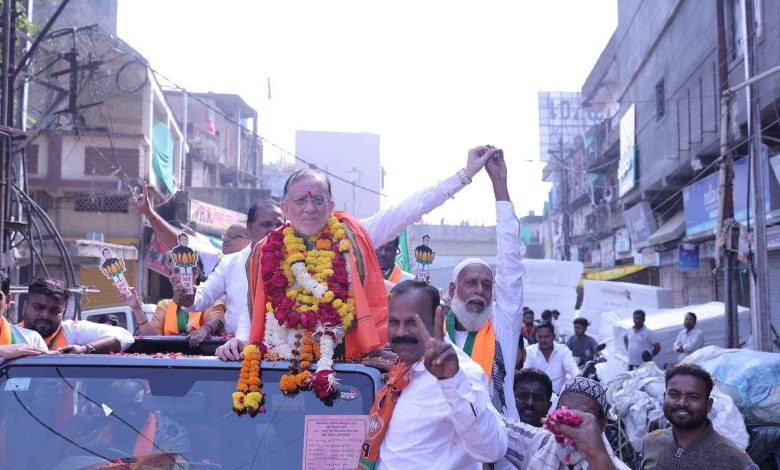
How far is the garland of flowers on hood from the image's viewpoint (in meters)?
3.62

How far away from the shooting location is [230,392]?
338 centimetres

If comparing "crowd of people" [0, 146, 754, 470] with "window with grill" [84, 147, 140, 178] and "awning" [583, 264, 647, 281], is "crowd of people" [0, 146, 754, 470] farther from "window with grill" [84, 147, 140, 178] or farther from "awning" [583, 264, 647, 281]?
"awning" [583, 264, 647, 281]

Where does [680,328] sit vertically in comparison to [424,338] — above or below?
below

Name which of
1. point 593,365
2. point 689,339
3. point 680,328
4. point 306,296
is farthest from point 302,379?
point 680,328

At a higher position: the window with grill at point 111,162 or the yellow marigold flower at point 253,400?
the window with grill at point 111,162

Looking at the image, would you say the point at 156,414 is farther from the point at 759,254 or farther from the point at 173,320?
the point at 759,254

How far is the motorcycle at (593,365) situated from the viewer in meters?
12.3

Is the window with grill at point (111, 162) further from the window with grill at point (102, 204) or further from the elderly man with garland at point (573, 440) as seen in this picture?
the elderly man with garland at point (573, 440)

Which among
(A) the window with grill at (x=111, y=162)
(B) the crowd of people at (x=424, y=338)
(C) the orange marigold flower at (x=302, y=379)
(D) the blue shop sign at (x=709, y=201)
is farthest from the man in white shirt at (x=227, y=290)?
(A) the window with grill at (x=111, y=162)

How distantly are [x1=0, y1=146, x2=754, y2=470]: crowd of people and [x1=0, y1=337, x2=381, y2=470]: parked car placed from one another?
109mm

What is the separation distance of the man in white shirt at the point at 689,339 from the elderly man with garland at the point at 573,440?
10.4 m

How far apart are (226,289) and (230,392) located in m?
1.52

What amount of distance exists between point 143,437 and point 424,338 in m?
1.38

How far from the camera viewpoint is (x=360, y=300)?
380 centimetres
